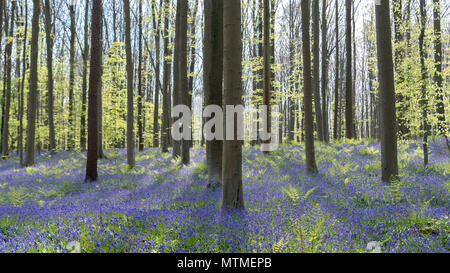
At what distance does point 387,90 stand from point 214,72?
4744 millimetres

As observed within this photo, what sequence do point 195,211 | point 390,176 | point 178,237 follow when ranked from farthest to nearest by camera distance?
point 390,176 → point 195,211 → point 178,237

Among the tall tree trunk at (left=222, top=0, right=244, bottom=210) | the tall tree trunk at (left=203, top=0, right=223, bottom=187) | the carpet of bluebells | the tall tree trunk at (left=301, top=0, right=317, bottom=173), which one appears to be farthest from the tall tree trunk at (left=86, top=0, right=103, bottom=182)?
the tall tree trunk at (left=301, top=0, right=317, bottom=173)

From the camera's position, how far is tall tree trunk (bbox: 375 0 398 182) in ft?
23.0

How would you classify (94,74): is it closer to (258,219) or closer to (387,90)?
(258,219)

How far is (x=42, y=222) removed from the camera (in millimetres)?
4781

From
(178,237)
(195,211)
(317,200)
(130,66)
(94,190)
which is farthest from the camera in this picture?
(130,66)

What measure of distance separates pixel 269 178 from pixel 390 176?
3.26 meters

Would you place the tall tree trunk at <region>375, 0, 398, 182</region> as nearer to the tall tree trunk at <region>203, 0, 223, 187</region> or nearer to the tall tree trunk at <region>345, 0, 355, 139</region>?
the tall tree trunk at <region>203, 0, 223, 187</region>

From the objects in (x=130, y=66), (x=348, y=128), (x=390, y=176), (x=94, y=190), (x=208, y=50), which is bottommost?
(x=94, y=190)

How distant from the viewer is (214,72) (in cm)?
760

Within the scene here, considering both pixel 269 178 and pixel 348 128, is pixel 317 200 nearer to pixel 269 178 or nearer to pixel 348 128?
pixel 269 178

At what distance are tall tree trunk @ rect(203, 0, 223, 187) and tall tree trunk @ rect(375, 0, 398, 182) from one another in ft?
14.3
